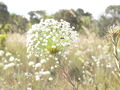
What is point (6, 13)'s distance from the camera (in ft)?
101

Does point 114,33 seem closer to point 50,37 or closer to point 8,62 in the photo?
point 50,37

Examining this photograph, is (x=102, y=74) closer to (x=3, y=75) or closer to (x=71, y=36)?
(x=3, y=75)

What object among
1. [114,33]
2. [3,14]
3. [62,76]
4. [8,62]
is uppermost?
[114,33]

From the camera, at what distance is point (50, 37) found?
2.40 m

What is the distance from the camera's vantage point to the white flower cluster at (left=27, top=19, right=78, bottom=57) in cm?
232

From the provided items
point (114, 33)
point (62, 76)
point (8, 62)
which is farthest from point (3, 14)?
point (114, 33)

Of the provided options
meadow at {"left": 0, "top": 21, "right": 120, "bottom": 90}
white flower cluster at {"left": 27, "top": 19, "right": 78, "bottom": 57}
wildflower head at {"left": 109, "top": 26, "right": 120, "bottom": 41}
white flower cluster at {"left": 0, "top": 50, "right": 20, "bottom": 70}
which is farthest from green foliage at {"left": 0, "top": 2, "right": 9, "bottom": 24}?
wildflower head at {"left": 109, "top": 26, "right": 120, "bottom": 41}

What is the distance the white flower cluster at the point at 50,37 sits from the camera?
232 centimetres

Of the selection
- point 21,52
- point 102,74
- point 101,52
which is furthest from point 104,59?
point 21,52

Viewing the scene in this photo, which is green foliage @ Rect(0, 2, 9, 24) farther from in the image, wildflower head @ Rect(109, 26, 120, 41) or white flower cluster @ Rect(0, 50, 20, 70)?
wildflower head @ Rect(109, 26, 120, 41)

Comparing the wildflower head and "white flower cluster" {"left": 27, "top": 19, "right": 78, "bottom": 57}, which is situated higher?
the wildflower head

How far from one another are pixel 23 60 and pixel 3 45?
1592 mm

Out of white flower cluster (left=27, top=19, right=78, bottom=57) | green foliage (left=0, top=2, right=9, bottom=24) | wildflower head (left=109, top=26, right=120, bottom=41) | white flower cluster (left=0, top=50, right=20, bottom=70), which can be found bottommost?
green foliage (left=0, top=2, right=9, bottom=24)

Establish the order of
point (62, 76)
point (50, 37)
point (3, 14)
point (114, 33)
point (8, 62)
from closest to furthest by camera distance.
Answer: point (114, 33) < point (50, 37) < point (62, 76) < point (8, 62) < point (3, 14)
